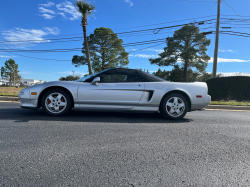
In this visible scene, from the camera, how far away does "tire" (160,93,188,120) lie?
424 centimetres

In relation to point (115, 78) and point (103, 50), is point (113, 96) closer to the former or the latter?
point (115, 78)

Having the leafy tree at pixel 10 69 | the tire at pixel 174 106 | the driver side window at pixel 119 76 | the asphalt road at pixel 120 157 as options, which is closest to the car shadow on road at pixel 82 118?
the tire at pixel 174 106

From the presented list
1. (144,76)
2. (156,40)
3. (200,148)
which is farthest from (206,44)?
(200,148)

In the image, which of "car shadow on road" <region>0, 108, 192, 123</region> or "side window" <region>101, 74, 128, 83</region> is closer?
"car shadow on road" <region>0, 108, 192, 123</region>

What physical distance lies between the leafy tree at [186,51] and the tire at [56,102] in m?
27.4

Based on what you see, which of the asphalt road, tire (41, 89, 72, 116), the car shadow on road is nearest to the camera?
the asphalt road

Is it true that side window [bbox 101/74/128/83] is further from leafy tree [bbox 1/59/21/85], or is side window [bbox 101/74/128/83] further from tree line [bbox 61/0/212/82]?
leafy tree [bbox 1/59/21/85]

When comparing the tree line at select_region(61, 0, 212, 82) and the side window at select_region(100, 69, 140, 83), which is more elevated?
the tree line at select_region(61, 0, 212, 82)

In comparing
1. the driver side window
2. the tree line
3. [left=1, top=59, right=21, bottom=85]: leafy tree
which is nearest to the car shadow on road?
the driver side window

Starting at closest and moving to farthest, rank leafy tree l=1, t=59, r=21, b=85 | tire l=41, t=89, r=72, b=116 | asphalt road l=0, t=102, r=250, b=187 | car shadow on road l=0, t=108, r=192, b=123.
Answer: asphalt road l=0, t=102, r=250, b=187, car shadow on road l=0, t=108, r=192, b=123, tire l=41, t=89, r=72, b=116, leafy tree l=1, t=59, r=21, b=85

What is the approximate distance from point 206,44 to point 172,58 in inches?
235

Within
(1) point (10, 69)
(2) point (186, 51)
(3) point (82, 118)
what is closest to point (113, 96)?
(3) point (82, 118)

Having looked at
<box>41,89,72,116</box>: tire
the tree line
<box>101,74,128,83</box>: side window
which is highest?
the tree line

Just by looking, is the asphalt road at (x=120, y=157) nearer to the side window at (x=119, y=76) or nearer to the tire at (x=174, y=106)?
the tire at (x=174, y=106)
